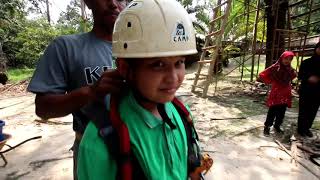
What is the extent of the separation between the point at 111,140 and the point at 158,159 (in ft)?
0.66

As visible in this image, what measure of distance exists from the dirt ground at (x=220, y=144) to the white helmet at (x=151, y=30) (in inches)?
101

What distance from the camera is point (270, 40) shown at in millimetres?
8992

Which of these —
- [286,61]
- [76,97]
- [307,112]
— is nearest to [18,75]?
[286,61]

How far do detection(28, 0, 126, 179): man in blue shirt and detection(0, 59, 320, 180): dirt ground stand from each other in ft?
7.52

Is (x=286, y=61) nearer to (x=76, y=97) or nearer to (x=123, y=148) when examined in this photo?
(x=76, y=97)

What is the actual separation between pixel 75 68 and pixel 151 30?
552 mm

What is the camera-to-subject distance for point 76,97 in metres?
1.26

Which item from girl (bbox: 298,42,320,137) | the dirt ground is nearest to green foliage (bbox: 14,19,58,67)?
the dirt ground

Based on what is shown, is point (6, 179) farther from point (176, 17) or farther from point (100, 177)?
point (176, 17)

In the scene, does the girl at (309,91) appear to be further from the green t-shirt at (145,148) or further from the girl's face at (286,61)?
the green t-shirt at (145,148)

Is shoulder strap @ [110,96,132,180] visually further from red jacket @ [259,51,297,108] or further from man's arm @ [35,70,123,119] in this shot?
red jacket @ [259,51,297,108]

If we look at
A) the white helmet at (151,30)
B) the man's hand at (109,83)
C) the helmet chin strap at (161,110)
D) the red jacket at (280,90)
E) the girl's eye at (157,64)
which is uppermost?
the white helmet at (151,30)

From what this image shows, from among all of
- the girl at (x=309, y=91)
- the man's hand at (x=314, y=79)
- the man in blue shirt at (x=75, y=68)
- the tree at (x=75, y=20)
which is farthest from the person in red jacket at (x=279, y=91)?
the tree at (x=75, y=20)

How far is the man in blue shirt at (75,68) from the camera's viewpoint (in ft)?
4.44
